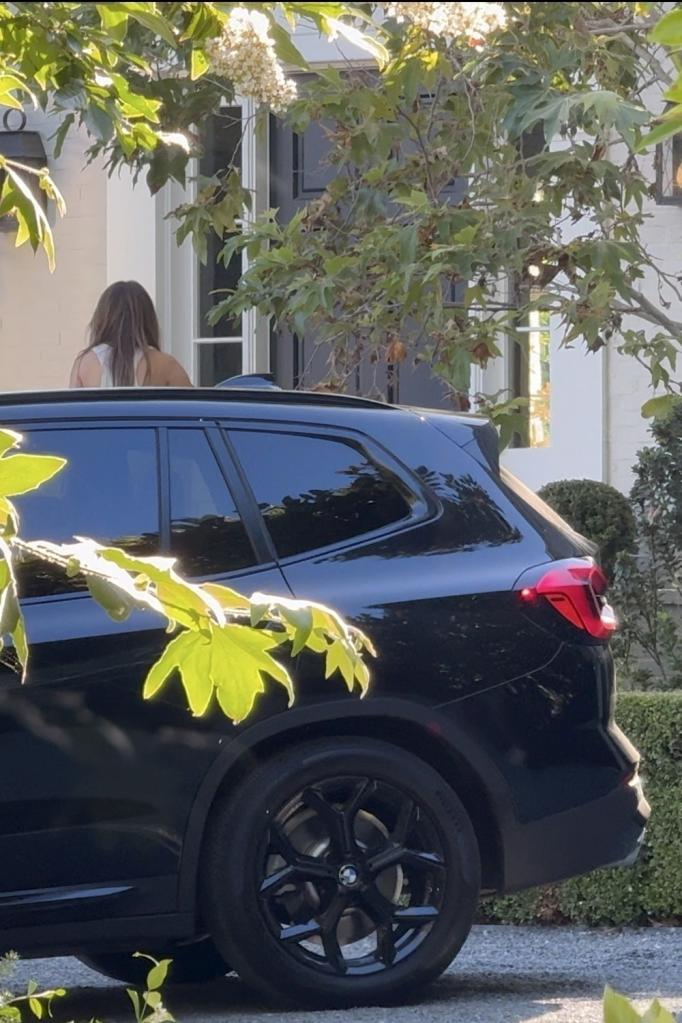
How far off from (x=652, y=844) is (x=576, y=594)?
75.9 inches

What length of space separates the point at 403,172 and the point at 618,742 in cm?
312

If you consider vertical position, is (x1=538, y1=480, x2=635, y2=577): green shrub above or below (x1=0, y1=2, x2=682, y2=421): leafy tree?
below

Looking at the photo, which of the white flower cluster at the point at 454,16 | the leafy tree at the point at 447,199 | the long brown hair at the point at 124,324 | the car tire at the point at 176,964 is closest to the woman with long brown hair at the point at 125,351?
the long brown hair at the point at 124,324

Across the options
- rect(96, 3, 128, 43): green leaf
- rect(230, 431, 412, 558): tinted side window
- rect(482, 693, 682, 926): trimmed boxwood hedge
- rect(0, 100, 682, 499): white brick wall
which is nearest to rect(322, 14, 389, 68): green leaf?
rect(96, 3, 128, 43): green leaf

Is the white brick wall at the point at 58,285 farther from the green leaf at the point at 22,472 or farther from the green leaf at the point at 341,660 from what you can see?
the green leaf at the point at 22,472

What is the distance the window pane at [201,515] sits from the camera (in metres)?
5.09

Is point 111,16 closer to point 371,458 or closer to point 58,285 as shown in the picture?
point 371,458

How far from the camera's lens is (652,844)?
6.89 metres

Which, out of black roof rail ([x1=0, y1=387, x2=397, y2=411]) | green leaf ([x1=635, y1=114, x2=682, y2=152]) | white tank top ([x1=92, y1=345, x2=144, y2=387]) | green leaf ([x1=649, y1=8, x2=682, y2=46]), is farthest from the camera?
white tank top ([x1=92, y1=345, x2=144, y2=387])

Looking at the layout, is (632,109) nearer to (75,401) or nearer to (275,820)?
(75,401)

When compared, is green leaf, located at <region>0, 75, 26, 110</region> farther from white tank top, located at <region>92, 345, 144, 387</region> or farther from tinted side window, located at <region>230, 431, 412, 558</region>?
white tank top, located at <region>92, 345, 144, 387</region>

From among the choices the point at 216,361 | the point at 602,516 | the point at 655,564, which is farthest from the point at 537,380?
the point at 216,361

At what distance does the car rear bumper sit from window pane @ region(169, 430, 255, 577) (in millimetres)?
1038

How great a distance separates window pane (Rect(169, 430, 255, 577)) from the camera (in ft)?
16.7
